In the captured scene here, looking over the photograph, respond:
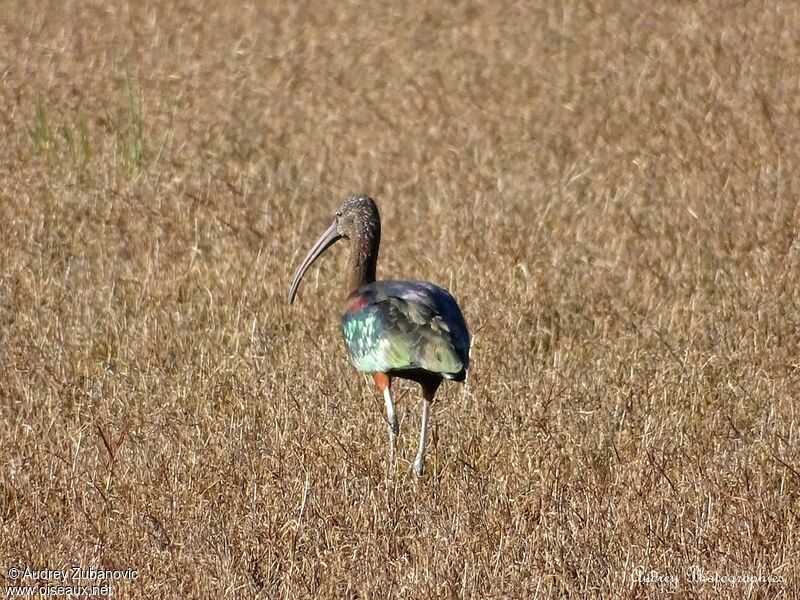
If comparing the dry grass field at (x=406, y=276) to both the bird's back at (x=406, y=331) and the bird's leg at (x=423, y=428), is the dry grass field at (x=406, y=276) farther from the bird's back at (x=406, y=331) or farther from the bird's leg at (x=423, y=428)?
the bird's back at (x=406, y=331)

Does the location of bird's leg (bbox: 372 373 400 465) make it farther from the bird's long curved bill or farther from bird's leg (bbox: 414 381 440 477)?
the bird's long curved bill

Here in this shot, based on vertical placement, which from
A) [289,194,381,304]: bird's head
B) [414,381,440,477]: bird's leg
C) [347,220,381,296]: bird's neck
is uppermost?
[289,194,381,304]: bird's head

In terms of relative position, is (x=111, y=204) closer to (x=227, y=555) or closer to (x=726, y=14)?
(x=227, y=555)

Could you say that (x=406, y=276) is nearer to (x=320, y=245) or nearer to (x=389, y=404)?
(x=320, y=245)

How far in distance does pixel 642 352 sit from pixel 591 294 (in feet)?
2.79

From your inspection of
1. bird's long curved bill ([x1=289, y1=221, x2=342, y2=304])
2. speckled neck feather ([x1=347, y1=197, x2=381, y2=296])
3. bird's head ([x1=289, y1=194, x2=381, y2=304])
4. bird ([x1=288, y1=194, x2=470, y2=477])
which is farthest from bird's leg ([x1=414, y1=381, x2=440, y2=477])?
bird's long curved bill ([x1=289, y1=221, x2=342, y2=304])

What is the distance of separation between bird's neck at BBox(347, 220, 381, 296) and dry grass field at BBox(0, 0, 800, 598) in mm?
455

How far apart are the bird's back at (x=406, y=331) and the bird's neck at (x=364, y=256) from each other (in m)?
0.36

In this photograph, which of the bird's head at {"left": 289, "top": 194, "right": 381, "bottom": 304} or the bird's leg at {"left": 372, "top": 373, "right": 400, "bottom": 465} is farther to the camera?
the bird's head at {"left": 289, "top": 194, "right": 381, "bottom": 304}

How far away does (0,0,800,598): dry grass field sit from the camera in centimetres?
521

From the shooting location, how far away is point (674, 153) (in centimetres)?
1029

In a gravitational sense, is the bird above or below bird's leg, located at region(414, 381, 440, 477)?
above

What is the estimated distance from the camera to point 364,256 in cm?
676

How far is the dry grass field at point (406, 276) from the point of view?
521 cm
